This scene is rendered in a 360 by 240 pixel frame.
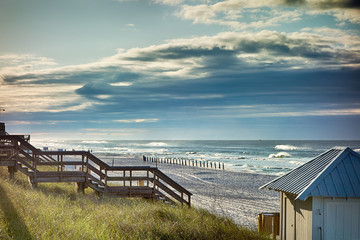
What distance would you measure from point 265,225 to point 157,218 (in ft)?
16.8

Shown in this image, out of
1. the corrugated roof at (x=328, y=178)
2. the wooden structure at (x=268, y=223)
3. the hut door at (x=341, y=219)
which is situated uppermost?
the corrugated roof at (x=328, y=178)

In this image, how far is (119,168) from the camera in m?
19.6

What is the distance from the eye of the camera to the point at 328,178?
13102 mm

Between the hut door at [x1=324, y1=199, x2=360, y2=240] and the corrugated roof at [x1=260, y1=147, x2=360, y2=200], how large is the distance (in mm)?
390

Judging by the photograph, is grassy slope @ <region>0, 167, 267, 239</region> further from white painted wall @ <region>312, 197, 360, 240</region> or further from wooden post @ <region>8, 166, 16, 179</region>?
wooden post @ <region>8, 166, 16, 179</region>

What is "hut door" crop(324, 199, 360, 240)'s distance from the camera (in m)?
12.8

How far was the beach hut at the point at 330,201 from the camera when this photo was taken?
1277 cm

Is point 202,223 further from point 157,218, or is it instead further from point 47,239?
point 47,239

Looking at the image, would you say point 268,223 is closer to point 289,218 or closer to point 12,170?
point 289,218

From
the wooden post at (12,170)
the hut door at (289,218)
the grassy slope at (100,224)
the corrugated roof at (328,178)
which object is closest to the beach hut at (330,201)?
the corrugated roof at (328,178)

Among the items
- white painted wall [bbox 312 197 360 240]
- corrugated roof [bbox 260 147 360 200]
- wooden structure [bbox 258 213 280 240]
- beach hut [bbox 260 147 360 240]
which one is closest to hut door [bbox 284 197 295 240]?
beach hut [bbox 260 147 360 240]

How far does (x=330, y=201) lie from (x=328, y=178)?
73 centimetres

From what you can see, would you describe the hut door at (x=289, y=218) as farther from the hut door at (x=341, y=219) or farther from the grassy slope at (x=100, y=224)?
the grassy slope at (x=100, y=224)

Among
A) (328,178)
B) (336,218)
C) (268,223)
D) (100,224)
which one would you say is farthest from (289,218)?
Answer: (100,224)
